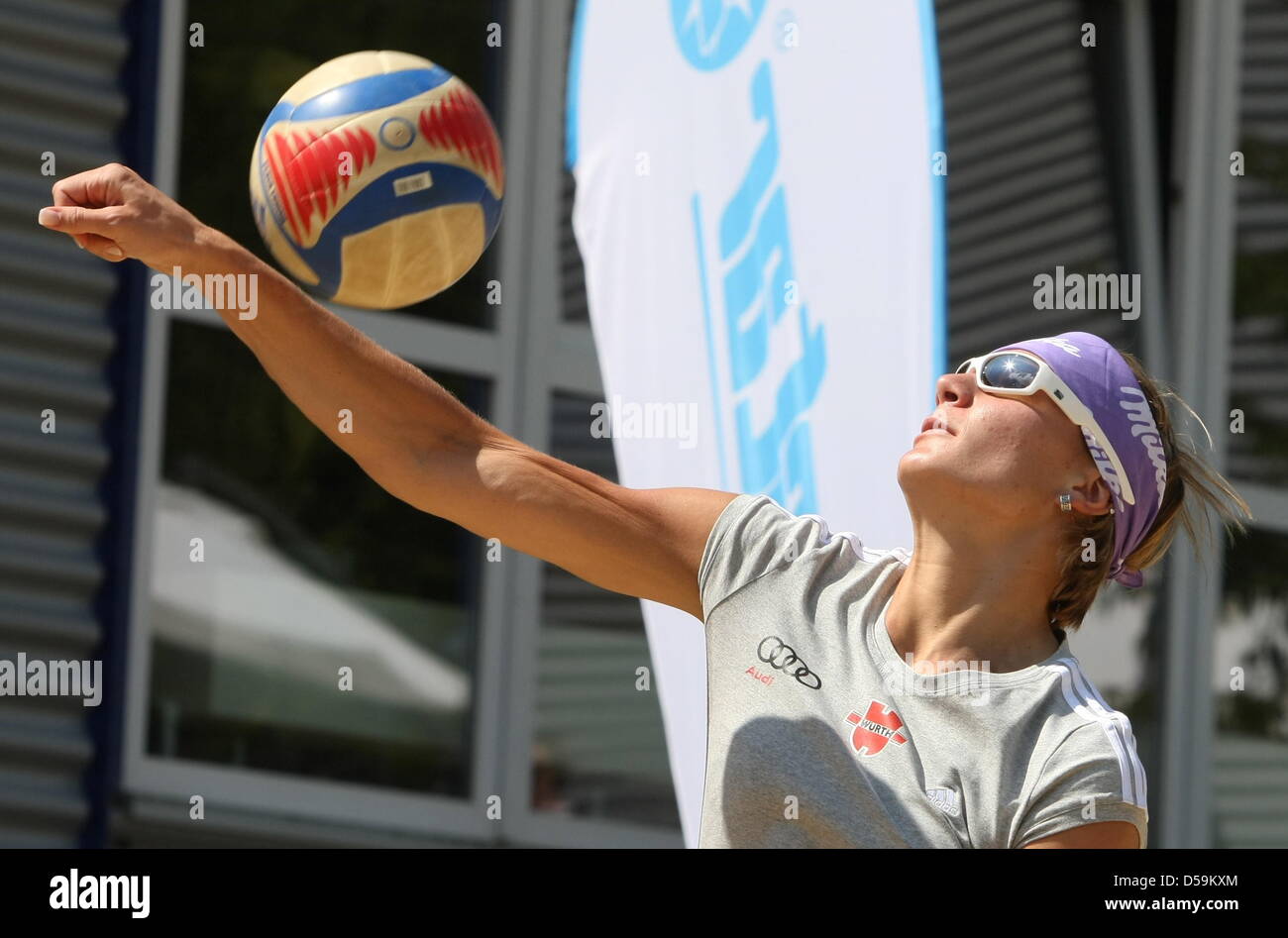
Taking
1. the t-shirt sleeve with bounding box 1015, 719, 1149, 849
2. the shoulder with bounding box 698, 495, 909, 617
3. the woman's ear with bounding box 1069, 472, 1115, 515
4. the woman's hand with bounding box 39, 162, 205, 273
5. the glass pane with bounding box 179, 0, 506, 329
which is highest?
the glass pane with bounding box 179, 0, 506, 329

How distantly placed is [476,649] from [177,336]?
4.65ft

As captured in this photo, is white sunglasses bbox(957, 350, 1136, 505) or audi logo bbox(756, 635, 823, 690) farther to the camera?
white sunglasses bbox(957, 350, 1136, 505)

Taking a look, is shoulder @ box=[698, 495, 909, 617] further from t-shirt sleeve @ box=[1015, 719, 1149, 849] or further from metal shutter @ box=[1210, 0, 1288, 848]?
metal shutter @ box=[1210, 0, 1288, 848]

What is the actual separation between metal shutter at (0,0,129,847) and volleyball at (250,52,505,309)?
2209 millimetres

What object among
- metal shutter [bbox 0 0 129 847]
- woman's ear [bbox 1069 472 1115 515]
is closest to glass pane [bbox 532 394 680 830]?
metal shutter [bbox 0 0 129 847]

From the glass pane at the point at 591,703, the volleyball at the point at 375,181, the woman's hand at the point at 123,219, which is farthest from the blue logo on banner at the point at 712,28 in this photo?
the glass pane at the point at 591,703

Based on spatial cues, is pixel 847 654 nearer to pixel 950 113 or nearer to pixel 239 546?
pixel 239 546

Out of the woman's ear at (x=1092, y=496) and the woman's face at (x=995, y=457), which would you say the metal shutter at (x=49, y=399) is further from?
the woman's ear at (x=1092, y=496)

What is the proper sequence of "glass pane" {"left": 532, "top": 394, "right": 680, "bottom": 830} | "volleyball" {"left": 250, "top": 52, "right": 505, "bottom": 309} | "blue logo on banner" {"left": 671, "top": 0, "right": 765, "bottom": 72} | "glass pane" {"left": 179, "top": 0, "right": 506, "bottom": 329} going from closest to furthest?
"volleyball" {"left": 250, "top": 52, "right": 505, "bottom": 309} < "blue logo on banner" {"left": 671, "top": 0, "right": 765, "bottom": 72} < "glass pane" {"left": 179, "top": 0, "right": 506, "bottom": 329} < "glass pane" {"left": 532, "top": 394, "right": 680, "bottom": 830}

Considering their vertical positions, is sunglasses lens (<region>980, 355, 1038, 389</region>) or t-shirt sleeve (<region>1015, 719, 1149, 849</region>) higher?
sunglasses lens (<region>980, 355, 1038, 389</region>)

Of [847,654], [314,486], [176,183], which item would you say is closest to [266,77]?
[176,183]

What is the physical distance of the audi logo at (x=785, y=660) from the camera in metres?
2.41

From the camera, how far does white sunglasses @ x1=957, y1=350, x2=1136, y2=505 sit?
256 centimetres

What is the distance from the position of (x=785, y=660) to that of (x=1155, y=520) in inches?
25.8
